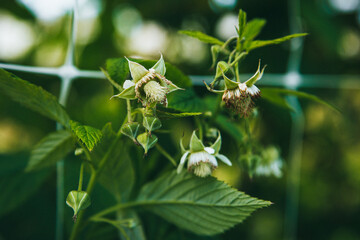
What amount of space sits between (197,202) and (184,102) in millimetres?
132

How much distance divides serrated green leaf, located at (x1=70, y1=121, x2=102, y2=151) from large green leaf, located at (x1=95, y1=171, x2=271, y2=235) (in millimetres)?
157

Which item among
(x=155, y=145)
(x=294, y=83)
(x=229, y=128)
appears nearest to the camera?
(x=155, y=145)

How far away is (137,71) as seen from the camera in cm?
39

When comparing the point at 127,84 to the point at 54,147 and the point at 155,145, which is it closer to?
the point at 155,145

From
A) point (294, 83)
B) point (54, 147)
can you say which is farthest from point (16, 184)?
point (294, 83)

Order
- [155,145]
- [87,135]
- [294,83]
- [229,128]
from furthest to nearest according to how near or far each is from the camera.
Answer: [294,83] → [229,128] → [155,145] → [87,135]

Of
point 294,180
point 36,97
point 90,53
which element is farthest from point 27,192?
point 294,180

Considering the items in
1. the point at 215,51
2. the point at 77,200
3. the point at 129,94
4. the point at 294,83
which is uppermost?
the point at 294,83

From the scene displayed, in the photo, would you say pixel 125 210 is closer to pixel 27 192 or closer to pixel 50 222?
pixel 27 192

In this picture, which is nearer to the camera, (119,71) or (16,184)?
(119,71)

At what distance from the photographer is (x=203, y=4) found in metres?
1.26

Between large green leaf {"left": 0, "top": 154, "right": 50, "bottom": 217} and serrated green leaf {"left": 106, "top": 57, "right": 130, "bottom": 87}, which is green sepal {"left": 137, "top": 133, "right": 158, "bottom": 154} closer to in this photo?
serrated green leaf {"left": 106, "top": 57, "right": 130, "bottom": 87}

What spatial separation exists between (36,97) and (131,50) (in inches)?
36.0

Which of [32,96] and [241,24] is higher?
[241,24]
